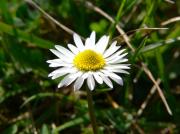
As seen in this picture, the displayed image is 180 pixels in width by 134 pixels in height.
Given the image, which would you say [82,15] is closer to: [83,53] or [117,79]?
[83,53]

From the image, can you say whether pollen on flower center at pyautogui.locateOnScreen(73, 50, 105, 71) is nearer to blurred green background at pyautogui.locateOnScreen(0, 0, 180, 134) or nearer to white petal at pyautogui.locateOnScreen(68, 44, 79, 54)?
white petal at pyautogui.locateOnScreen(68, 44, 79, 54)

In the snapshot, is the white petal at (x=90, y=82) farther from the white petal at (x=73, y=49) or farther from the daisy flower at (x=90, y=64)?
the white petal at (x=73, y=49)

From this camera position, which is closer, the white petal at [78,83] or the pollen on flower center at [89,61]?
the white petal at [78,83]

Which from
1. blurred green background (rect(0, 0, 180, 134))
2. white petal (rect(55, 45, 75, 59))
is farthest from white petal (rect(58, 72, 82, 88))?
blurred green background (rect(0, 0, 180, 134))

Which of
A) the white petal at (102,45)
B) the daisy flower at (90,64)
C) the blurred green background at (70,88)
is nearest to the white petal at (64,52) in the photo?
the daisy flower at (90,64)

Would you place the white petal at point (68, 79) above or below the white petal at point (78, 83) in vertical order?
above

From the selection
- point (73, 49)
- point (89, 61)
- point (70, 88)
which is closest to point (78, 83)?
point (89, 61)

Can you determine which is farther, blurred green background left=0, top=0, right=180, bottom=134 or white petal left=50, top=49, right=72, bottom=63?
blurred green background left=0, top=0, right=180, bottom=134

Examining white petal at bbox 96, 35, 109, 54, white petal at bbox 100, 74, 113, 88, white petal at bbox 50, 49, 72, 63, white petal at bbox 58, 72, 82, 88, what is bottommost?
white petal at bbox 100, 74, 113, 88
